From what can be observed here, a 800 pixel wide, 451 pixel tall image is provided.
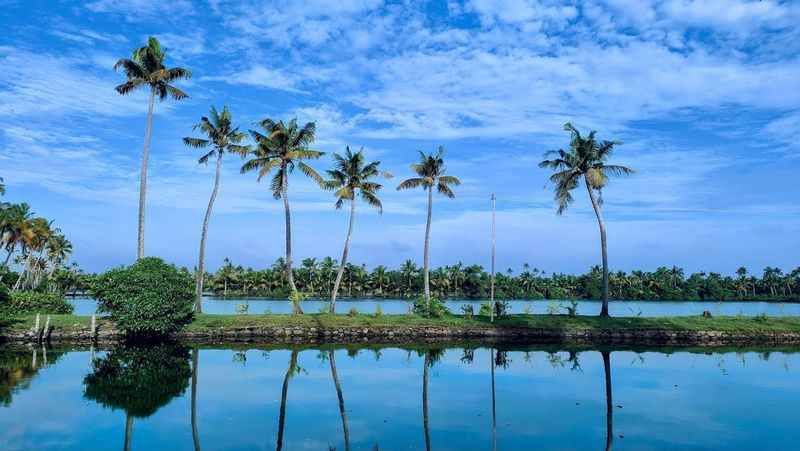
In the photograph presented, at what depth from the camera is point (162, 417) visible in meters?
17.9

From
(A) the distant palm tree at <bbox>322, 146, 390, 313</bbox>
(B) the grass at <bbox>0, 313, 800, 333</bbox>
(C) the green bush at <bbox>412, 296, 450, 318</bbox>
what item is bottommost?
(B) the grass at <bbox>0, 313, 800, 333</bbox>

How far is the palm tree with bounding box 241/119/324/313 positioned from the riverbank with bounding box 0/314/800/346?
414 cm

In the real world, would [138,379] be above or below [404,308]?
below

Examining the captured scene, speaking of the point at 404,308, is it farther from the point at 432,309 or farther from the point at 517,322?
the point at 517,322

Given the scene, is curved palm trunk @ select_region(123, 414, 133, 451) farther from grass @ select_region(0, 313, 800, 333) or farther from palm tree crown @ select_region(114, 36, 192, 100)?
palm tree crown @ select_region(114, 36, 192, 100)

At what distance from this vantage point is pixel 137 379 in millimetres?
23594

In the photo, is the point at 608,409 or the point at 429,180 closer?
the point at 608,409

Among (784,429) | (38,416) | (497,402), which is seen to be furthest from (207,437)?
(784,429)

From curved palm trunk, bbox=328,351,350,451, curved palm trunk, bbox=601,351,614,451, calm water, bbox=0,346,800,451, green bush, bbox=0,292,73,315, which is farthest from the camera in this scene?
green bush, bbox=0,292,73,315

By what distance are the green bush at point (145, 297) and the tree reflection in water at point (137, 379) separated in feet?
7.18

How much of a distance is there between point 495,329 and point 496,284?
9670 cm

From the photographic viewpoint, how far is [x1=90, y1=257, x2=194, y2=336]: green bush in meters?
34.0

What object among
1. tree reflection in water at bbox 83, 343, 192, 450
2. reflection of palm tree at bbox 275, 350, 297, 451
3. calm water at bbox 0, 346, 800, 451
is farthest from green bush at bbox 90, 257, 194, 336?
reflection of palm tree at bbox 275, 350, 297, 451

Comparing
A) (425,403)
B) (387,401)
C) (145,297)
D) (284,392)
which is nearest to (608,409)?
(425,403)
